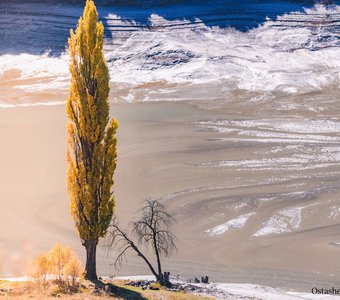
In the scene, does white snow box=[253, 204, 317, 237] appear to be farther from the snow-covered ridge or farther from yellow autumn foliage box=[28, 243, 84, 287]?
the snow-covered ridge

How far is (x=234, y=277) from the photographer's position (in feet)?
95.6

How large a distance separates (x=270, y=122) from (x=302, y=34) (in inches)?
1043

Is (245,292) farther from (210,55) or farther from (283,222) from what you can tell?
(210,55)

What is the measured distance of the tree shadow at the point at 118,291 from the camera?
21.5 metres

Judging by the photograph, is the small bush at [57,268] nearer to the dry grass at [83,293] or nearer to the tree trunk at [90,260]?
the dry grass at [83,293]

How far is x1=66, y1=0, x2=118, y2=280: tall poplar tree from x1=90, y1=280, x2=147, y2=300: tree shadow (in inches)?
42.9

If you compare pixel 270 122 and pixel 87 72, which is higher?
pixel 270 122

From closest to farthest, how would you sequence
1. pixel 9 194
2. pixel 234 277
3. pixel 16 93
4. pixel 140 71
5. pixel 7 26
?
1. pixel 234 277
2. pixel 9 194
3. pixel 16 93
4. pixel 140 71
5. pixel 7 26

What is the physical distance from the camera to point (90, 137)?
75.6ft

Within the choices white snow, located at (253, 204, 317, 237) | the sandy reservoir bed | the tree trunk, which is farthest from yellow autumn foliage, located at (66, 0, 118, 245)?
white snow, located at (253, 204, 317, 237)

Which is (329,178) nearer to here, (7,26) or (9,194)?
(9,194)

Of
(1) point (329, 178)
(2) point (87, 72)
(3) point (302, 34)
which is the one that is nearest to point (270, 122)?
(1) point (329, 178)

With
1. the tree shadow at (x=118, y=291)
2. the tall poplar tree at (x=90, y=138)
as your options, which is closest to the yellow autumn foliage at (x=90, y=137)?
the tall poplar tree at (x=90, y=138)

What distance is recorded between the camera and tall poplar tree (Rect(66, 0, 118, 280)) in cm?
2309
